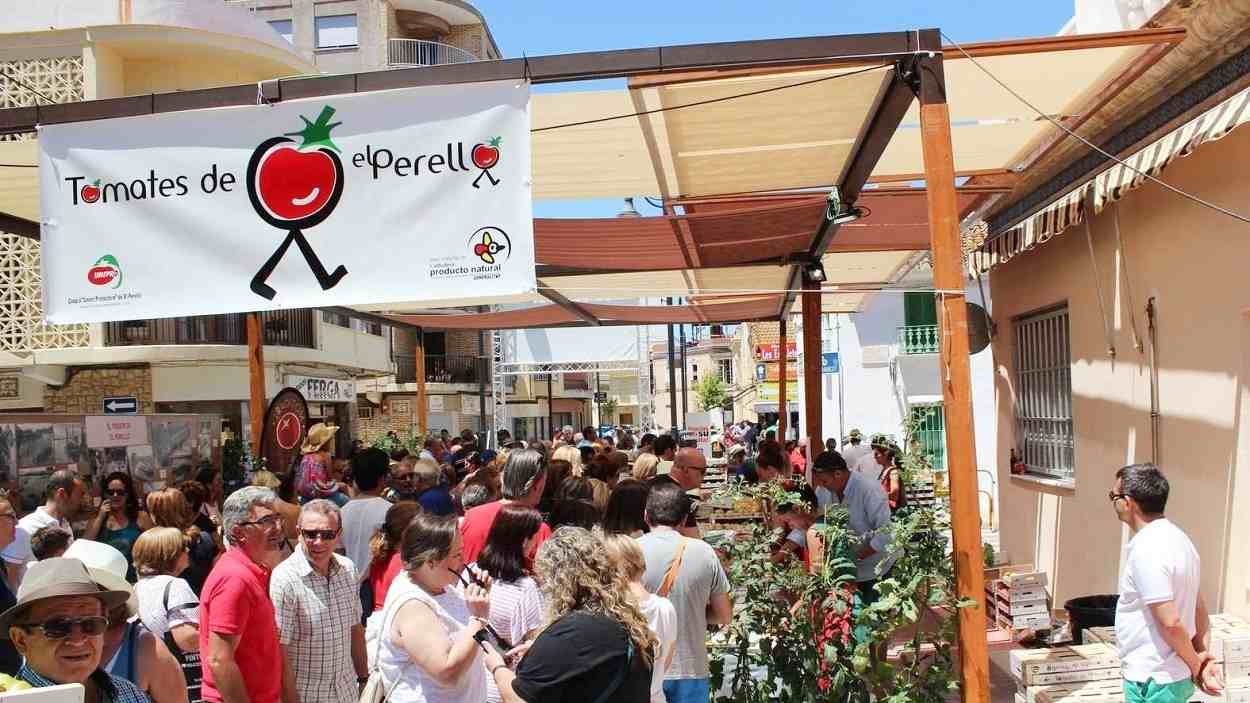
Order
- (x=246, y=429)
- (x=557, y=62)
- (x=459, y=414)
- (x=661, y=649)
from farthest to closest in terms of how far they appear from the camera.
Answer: (x=459, y=414) → (x=246, y=429) → (x=557, y=62) → (x=661, y=649)

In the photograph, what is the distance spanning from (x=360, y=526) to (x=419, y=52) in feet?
106

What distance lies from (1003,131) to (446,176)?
3867 mm

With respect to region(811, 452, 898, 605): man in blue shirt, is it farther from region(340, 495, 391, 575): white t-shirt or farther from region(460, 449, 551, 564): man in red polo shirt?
region(340, 495, 391, 575): white t-shirt

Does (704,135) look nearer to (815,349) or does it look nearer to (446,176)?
(446,176)

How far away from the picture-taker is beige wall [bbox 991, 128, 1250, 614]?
558cm

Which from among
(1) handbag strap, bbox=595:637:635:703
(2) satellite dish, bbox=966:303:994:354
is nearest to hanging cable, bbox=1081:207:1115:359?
(2) satellite dish, bbox=966:303:994:354

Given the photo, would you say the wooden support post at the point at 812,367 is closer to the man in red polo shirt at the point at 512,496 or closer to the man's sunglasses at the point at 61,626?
the man in red polo shirt at the point at 512,496

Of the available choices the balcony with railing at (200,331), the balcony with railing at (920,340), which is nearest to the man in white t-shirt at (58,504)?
the balcony with railing at (200,331)

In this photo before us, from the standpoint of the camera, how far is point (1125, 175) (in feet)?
19.4

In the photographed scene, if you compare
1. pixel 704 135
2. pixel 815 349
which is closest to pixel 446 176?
pixel 704 135

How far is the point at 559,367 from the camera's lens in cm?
2406

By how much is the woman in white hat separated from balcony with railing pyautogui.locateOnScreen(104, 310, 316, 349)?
24.3ft

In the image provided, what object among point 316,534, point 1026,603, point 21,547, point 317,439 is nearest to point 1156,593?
point 316,534

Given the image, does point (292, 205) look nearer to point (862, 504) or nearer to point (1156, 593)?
point (862, 504)
